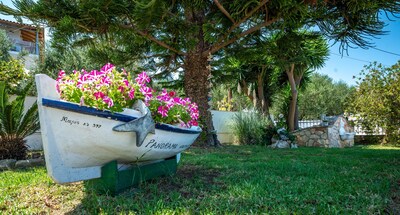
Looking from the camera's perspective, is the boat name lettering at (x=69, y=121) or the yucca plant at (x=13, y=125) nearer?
the boat name lettering at (x=69, y=121)

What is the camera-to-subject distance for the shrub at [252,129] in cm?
982

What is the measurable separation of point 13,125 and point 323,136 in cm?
985

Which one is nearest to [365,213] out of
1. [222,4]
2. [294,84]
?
[222,4]

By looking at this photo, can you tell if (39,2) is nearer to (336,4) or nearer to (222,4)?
(222,4)

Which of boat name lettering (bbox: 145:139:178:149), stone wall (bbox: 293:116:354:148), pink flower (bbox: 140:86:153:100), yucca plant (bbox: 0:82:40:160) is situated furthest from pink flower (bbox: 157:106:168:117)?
stone wall (bbox: 293:116:354:148)

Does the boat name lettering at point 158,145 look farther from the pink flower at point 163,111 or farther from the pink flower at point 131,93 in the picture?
the pink flower at point 131,93

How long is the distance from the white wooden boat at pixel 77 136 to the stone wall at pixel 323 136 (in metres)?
9.93

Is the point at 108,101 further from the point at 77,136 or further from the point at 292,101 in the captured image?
the point at 292,101

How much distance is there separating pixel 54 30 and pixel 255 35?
4903 millimetres

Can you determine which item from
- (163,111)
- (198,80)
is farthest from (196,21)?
(163,111)

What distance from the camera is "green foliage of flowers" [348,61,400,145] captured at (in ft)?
24.7

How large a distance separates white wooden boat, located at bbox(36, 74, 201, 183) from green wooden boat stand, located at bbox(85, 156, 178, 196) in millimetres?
89

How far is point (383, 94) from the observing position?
8359mm

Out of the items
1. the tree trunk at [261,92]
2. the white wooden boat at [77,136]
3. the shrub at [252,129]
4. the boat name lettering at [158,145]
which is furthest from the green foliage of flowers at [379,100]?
the white wooden boat at [77,136]
